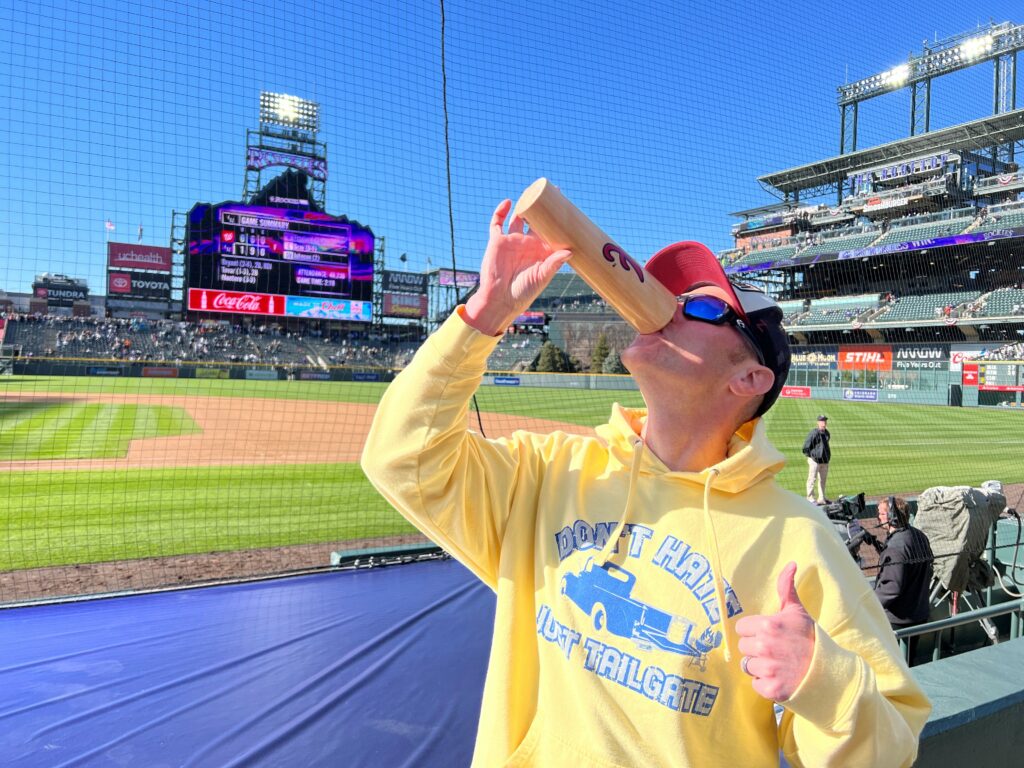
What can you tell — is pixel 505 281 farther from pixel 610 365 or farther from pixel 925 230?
pixel 925 230

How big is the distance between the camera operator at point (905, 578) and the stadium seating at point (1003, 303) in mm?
23950

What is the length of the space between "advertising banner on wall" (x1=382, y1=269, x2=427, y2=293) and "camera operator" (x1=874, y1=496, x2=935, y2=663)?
50.2m

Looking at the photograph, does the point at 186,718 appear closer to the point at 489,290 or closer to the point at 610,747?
the point at 610,747

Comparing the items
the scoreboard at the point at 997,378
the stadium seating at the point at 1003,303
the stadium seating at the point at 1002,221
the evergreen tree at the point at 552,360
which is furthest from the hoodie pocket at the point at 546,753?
the evergreen tree at the point at 552,360

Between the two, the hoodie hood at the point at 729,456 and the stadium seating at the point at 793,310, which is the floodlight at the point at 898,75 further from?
the hoodie hood at the point at 729,456

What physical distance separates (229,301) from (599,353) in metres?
19.4

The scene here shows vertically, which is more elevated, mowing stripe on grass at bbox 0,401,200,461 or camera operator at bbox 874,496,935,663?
camera operator at bbox 874,496,935,663

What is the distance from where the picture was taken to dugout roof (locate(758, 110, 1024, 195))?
30.2 m

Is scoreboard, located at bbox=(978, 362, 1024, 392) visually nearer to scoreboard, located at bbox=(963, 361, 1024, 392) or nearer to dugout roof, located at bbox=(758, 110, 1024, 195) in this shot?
scoreboard, located at bbox=(963, 361, 1024, 392)

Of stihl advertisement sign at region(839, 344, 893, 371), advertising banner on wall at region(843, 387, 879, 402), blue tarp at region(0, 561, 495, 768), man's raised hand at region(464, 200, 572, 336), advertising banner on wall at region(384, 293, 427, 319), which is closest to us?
man's raised hand at region(464, 200, 572, 336)

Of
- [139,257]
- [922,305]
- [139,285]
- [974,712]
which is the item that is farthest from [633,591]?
[139,257]

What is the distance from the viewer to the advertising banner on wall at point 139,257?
41812 millimetres

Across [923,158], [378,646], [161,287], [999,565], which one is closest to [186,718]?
[378,646]

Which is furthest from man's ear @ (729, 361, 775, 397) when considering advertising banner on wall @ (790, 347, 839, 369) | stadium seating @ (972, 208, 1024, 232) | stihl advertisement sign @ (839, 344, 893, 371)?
stadium seating @ (972, 208, 1024, 232)
